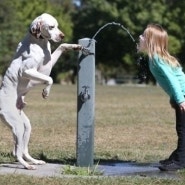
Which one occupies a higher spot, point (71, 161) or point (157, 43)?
point (157, 43)

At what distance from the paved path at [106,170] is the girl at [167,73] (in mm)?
252

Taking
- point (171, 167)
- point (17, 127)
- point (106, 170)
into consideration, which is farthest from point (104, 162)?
point (17, 127)

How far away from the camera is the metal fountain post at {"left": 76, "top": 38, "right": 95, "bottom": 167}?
8102 millimetres

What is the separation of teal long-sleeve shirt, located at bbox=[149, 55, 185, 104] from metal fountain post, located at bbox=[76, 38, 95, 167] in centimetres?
78

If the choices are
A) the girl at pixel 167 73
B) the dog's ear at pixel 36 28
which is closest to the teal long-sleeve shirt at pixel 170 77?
the girl at pixel 167 73

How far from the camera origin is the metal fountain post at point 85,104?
319 inches

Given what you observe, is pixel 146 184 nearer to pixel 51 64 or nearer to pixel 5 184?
pixel 5 184

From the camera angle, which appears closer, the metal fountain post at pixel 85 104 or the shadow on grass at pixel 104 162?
the metal fountain post at pixel 85 104

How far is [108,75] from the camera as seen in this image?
275ft

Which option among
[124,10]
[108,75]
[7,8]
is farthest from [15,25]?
[108,75]

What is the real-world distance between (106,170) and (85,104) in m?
0.87

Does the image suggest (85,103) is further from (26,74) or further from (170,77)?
(170,77)

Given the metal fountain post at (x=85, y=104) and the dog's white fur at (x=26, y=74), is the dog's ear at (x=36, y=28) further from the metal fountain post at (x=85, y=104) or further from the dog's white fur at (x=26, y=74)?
the metal fountain post at (x=85, y=104)

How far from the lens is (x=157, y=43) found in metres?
7.90
